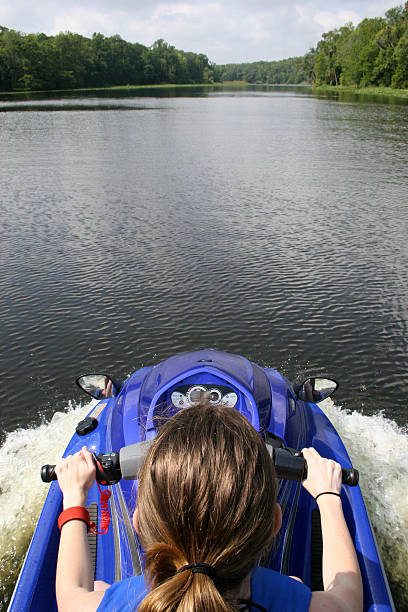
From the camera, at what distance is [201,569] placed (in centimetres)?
126

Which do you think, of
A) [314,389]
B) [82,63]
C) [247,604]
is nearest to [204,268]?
[314,389]

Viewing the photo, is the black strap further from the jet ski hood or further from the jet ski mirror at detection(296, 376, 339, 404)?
the jet ski mirror at detection(296, 376, 339, 404)

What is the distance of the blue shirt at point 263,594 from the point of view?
1517 millimetres

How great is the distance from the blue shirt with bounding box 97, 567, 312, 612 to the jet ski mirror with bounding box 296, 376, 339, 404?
2.51 meters

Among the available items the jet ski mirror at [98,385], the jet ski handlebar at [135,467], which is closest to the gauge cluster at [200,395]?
the jet ski handlebar at [135,467]

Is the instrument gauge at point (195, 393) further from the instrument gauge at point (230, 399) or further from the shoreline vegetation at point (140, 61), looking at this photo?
the shoreline vegetation at point (140, 61)

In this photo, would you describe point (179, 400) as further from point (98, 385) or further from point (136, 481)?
point (98, 385)

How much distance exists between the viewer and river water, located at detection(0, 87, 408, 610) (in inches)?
212

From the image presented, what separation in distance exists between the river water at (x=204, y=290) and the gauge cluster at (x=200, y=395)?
6.55 ft

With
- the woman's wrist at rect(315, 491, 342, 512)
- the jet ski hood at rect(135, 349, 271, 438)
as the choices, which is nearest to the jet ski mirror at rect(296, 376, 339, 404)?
the jet ski hood at rect(135, 349, 271, 438)

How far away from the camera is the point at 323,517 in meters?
1.98

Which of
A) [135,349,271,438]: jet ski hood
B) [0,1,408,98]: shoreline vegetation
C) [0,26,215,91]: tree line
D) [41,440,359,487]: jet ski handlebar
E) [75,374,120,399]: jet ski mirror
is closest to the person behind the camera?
[41,440,359,487]: jet ski handlebar

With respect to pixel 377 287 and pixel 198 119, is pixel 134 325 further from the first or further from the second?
pixel 198 119

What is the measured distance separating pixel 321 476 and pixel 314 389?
2.06 meters
